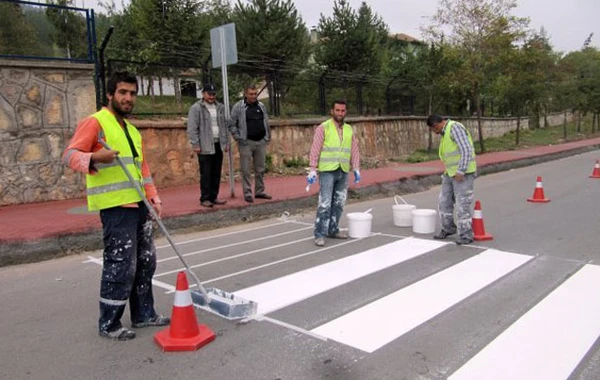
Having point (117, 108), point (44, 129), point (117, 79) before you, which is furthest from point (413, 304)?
point (44, 129)

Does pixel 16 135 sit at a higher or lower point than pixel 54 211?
higher

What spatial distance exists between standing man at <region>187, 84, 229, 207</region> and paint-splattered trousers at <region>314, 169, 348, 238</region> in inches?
96.5

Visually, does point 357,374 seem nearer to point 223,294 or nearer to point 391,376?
point 391,376

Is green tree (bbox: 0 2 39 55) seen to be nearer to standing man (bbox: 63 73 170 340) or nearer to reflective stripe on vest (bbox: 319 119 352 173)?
reflective stripe on vest (bbox: 319 119 352 173)

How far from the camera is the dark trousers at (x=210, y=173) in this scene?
8.76 meters

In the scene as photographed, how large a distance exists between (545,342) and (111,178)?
342 cm

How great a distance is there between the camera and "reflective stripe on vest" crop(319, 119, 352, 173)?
7035 millimetres

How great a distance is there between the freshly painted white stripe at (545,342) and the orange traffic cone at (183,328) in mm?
1809

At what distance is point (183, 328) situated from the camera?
12.3 ft

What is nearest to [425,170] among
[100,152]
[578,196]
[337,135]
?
[578,196]

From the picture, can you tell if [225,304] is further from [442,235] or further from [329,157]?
[442,235]

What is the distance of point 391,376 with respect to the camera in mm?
3305

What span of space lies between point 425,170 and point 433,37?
1002 cm

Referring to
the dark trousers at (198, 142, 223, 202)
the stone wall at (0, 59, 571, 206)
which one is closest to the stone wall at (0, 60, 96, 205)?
the stone wall at (0, 59, 571, 206)
